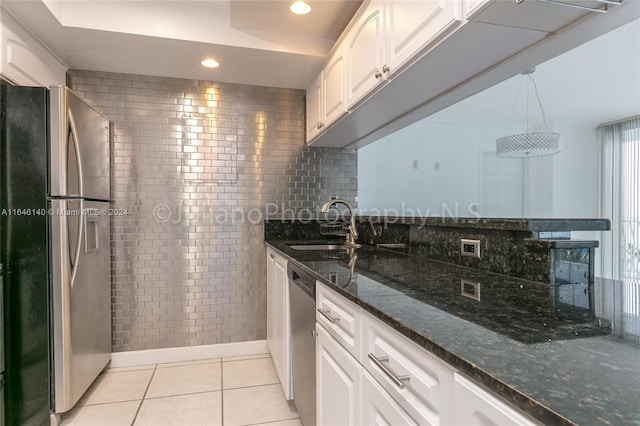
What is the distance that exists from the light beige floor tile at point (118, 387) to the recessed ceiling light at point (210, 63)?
226cm

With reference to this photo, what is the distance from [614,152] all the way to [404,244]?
5.35 metres

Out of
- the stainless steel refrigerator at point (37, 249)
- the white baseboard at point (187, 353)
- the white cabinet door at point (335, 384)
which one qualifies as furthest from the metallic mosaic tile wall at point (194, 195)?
the white cabinet door at point (335, 384)

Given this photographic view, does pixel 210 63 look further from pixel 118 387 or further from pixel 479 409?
pixel 479 409

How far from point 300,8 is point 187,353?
8.45 ft

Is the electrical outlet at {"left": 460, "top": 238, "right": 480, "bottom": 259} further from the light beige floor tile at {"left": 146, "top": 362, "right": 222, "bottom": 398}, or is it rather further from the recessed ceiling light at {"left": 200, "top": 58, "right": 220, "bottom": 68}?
the recessed ceiling light at {"left": 200, "top": 58, "right": 220, "bottom": 68}

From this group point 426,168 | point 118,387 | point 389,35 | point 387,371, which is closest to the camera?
point 387,371

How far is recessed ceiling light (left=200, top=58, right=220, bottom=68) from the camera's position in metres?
2.46

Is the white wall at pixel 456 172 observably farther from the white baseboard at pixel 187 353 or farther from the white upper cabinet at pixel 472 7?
the white upper cabinet at pixel 472 7

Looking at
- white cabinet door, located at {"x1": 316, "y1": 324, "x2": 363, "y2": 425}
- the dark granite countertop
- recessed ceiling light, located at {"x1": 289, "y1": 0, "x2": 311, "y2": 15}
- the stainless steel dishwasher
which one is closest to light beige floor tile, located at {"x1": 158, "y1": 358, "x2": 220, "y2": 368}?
the stainless steel dishwasher

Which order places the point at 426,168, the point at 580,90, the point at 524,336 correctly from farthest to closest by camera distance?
the point at 426,168 < the point at 580,90 < the point at 524,336

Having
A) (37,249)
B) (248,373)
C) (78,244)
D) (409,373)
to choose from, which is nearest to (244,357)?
(248,373)

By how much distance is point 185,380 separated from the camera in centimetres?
242

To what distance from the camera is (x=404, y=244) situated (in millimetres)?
2104

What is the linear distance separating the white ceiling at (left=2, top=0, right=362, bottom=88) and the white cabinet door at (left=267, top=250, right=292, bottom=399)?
139 cm
